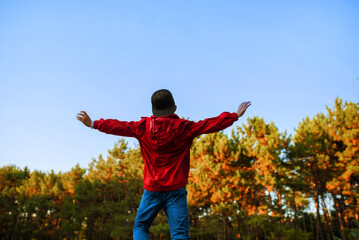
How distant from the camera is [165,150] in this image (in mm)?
1887

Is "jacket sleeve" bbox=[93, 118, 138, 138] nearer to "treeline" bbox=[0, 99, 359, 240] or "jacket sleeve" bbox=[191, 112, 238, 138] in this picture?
"jacket sleeve" bbox=[191, 112, 238, 138]

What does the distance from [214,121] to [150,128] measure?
50cm

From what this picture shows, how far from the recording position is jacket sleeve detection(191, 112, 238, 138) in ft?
6.17

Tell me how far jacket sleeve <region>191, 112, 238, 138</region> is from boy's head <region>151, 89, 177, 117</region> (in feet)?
0.82

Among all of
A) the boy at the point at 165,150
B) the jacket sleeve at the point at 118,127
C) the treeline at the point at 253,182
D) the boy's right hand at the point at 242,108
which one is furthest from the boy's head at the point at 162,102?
the treeline at the point at 253,182

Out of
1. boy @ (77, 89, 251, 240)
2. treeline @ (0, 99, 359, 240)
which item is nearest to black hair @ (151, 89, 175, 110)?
boy @ (77, 89, 251, 240)

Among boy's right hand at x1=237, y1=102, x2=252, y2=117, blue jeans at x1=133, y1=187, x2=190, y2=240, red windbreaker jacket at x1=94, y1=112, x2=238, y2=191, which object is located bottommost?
blue jeans at x1=133, y1=187, x2=190, y2=240

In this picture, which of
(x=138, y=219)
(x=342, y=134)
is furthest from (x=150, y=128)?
(x=342, y=134)

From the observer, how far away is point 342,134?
Answer: 56.5 ft

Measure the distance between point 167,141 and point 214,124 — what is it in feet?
1.26

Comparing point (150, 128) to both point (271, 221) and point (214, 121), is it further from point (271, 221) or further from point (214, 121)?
point (271, 221)

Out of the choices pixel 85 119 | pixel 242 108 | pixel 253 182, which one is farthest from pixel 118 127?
pixel 253 182

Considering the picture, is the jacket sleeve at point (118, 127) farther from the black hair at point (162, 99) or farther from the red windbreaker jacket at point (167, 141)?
the black hair at point (162, 99)

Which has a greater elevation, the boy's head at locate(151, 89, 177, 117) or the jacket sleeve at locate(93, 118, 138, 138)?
the boy's head at locate(151, 89, 177, 117)
